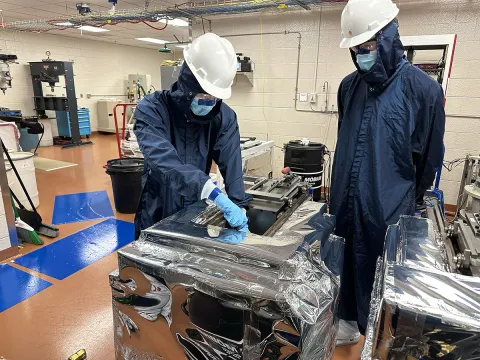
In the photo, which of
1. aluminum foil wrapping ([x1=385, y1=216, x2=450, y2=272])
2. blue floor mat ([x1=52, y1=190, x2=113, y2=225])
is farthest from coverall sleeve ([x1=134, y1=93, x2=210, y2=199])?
blue floor mat ([x1=52, y1=190, x2=113, y2=225])

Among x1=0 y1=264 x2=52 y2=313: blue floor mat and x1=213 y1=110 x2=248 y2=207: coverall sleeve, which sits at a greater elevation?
x1=213 y1=110 x2=248 y2=207: coverall sleeve

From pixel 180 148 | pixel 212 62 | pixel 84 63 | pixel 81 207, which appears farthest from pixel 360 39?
pixel 84 63

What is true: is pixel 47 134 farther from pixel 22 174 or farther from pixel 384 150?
pixel 384 150

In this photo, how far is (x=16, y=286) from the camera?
2.21 meters

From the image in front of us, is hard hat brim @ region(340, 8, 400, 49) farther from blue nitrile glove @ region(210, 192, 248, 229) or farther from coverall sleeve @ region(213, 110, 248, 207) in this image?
blue nitrile glove @ region(210, 192, 248, 229)

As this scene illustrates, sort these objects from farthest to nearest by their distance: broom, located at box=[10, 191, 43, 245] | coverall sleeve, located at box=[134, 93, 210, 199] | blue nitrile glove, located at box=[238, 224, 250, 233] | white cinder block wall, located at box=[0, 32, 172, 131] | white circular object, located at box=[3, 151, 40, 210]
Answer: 1. white cinder block wall, located at box=[0, 32, 172, 131]
2. white circular object, located at box=[3, 151, 40, 210]
3. broom, located at box=[10, 191, 43, 245]
4. coverall sleeve, located at box=[134, 93, 210, 199]
5. blue nitrile glove, located at box=[238, 224, 250, 233]

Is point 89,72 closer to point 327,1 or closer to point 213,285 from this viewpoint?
point 327,1

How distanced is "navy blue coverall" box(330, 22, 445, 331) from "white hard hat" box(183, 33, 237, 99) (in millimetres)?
597

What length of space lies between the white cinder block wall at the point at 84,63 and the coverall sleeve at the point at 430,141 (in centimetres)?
754

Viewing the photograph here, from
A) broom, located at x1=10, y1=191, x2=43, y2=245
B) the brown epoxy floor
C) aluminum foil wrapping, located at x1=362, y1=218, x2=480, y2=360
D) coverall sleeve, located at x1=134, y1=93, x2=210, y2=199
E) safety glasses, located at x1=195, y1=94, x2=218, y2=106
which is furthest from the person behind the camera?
broom, located at x1=10, y1=191, x2=43, y2=245

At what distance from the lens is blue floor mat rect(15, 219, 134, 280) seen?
96.3 inches

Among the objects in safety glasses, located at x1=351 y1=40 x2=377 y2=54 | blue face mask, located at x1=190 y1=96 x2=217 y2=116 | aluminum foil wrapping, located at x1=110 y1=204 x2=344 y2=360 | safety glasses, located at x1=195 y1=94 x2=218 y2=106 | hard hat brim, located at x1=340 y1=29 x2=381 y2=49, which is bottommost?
aluminum foil wrapping, located at x1=110 y1=204 x2=344 y2=360

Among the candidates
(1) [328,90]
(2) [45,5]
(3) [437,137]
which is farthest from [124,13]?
(3) [437,137]

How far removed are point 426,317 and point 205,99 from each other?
999 millimetres
